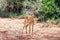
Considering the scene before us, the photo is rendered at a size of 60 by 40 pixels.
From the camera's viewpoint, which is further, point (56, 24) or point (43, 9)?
point (43, 9)

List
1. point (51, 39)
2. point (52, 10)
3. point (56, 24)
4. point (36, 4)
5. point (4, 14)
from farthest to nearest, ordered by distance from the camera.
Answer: point (4, 14)
point (36, 4)
point (52, 10)
point (56, 24)
point (51, 39)

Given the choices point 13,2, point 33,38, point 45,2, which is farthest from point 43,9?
point 33,38

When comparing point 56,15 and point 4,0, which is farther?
point 4,0

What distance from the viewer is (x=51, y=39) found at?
9.15 metres

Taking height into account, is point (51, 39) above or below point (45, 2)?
below

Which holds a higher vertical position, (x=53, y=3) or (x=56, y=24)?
(x=53, y=3)

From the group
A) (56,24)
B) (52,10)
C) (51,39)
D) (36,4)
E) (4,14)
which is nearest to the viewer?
(51,39)

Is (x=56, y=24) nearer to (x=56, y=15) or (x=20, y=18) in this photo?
(x=56, y=15)

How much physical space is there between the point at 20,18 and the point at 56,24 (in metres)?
3.68

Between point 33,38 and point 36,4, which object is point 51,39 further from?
point 36,4

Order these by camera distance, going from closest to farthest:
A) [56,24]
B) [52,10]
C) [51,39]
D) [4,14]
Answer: [51,39]
[56,24]
[52,10]
[4,14]

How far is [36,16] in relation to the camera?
1560 cm

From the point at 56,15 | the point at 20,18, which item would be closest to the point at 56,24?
the point at 56,15

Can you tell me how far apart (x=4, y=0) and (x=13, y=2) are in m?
0.71
